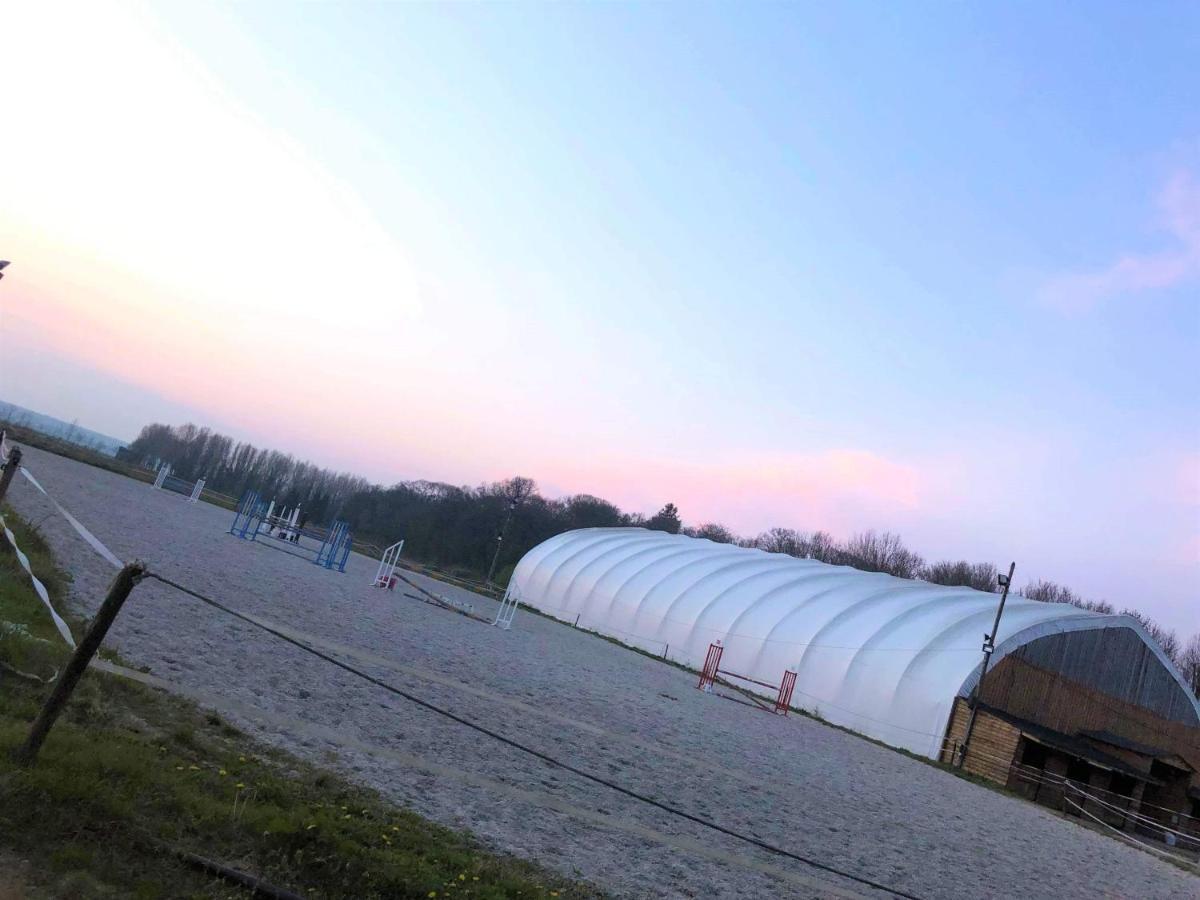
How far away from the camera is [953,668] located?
2859 centimetres

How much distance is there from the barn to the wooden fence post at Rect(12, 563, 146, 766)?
80.0ft

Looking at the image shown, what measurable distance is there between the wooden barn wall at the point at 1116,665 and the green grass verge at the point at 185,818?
94.3ft

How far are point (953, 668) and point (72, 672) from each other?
28676 mm

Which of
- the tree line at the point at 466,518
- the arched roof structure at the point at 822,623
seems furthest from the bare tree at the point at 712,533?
the arched roof structure at the point at 822,623

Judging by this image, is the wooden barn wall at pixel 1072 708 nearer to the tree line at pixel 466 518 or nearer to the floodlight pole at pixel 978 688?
the floodlight pole at pixel 978 688

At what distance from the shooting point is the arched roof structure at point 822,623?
29.0 metres

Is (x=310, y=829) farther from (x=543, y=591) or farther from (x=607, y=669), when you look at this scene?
(x=543, y=591)

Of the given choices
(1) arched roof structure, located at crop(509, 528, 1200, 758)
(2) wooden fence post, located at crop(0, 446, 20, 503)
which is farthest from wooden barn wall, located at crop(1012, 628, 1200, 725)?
(2) wooden fence post, located at crop(0, 446, 20, 503)

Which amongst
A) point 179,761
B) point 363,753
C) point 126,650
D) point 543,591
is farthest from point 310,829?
point 543,591

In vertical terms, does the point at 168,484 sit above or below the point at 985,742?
below

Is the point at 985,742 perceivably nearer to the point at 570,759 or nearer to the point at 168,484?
the point at 570,759

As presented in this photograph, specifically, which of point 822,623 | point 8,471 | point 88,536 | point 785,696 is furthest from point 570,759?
point 822,623

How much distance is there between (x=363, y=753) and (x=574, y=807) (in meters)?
1.98

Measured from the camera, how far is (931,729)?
27625 mm
